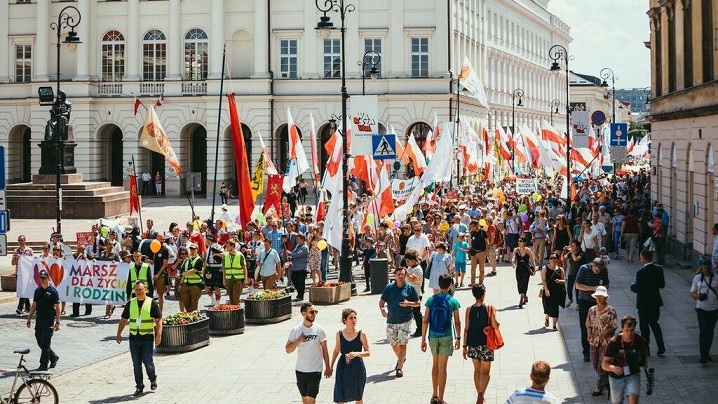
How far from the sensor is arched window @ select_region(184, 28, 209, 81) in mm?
69000

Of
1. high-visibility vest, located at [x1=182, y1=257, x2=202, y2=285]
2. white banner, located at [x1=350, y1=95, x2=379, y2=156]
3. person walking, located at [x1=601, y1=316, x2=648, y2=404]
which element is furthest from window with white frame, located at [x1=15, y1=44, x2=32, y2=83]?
person walking, located at [x1=601, y1=316, x2=648, y2=404]

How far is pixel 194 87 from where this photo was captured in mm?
68750

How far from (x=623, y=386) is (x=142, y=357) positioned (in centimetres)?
710

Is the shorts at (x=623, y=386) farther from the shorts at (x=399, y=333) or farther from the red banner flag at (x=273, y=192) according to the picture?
the red banner flag at (x=273, y=192)

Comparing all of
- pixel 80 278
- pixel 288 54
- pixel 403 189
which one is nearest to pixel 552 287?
pixel 80 278

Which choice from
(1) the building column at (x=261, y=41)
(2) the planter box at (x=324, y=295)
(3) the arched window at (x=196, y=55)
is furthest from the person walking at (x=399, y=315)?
(3) the arched window at (x=196, y=55)

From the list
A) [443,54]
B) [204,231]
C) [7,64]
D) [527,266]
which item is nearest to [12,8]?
[7,64]

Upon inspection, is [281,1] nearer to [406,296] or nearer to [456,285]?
[456,285]

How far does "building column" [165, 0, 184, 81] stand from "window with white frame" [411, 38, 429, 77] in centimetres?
1368

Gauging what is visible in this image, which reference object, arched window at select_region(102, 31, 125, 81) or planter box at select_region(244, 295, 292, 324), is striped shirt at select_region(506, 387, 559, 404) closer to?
planter box at select_region(244, 295, 292, 324)

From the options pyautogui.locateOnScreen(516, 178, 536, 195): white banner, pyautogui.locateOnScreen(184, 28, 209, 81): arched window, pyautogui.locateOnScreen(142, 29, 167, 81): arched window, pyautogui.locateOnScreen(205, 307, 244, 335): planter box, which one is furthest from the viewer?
pyautogui.locateOnScreen(142, 29, 167, 81): arched window

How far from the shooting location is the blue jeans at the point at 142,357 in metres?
16.9

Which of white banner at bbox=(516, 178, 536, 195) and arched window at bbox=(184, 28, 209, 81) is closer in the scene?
white banner at bbox=(516, 178, 536, 195)

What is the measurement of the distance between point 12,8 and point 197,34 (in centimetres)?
1165
